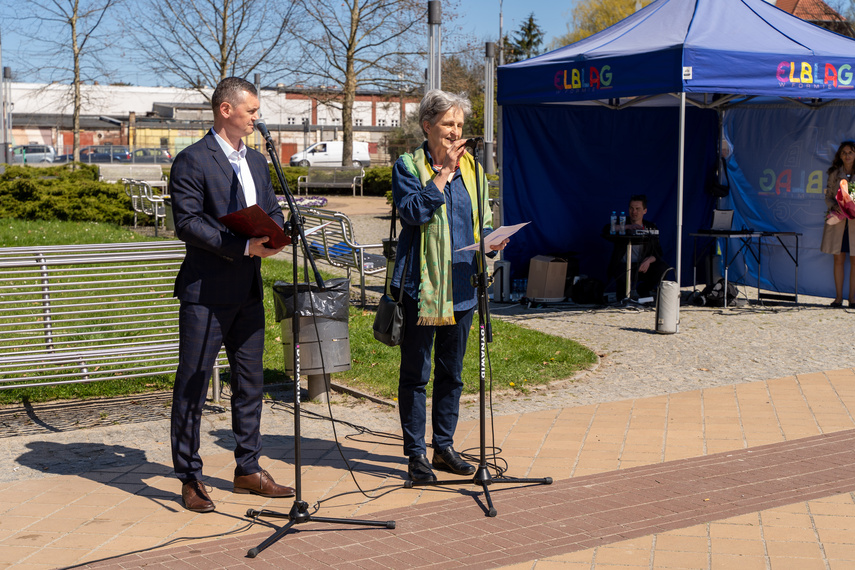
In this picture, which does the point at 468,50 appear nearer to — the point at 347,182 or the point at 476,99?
the point at 347,182

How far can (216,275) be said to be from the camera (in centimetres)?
444

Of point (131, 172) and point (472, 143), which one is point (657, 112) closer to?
point (472, 143)

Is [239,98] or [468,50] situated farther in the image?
[468,50]

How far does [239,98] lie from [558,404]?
340 cm

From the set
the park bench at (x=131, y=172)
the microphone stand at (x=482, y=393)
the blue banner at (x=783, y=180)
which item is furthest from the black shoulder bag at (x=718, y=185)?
the park bench at (x=131, y=172)

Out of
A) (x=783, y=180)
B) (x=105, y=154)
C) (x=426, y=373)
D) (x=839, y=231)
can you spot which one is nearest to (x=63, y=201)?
(x=783, y=180)

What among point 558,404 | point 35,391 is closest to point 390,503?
point 558,404

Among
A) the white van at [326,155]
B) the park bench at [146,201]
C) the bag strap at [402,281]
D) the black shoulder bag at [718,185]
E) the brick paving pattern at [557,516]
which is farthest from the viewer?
the white van at [326,155]

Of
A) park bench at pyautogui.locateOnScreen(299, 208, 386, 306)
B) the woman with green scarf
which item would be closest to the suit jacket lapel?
the woman with green scarf

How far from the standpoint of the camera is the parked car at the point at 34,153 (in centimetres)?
Answer: 4694

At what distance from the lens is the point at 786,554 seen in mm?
3988

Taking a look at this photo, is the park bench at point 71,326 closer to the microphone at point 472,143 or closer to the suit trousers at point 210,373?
the suit trousers at point 210,373

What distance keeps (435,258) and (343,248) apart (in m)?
6.07

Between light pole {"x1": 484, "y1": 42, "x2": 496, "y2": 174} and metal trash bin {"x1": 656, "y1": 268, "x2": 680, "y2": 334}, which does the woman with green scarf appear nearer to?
metal trash bin {"x1": 656, "y1": 268, "x2": 680, "y2": 334}
